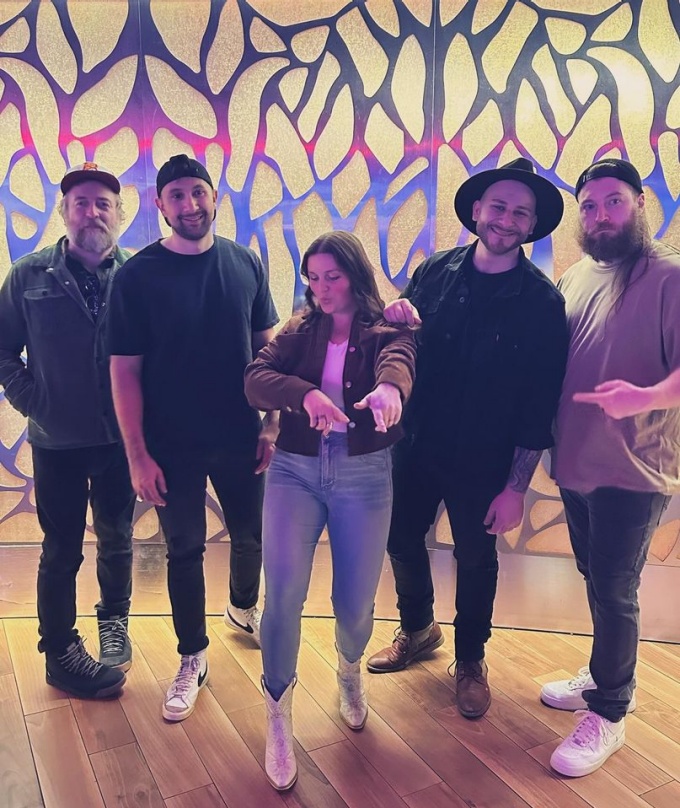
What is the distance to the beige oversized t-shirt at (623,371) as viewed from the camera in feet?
5.99

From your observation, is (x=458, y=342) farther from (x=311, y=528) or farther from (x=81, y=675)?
(x=81, y=675)

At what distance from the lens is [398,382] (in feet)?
5.49

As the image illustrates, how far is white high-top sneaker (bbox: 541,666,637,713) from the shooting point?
230 centimetres

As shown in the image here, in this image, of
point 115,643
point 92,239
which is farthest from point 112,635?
point 92,239

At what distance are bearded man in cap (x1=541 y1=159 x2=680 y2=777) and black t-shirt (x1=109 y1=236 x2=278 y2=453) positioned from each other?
1012mm

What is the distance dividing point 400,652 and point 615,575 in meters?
0.91

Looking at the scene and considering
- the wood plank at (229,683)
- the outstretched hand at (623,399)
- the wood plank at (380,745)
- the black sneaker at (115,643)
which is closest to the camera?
the outstretched hand at (623,399)

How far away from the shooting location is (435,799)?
73.0 inches

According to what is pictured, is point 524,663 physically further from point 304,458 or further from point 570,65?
point 570,65

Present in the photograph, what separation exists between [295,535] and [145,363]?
722 millimetres

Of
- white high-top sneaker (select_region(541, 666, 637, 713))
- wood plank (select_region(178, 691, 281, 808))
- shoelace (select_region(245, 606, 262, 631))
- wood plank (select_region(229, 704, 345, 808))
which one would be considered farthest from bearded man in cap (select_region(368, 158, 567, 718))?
shoelace (select_region(245, 606, 262, 631))

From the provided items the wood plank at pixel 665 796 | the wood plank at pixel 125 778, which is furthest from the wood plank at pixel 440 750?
the wood plank at pixel 125 778

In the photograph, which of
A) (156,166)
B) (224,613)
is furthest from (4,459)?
(156,166)

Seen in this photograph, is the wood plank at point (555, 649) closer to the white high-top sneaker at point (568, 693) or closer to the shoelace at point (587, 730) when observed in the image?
the white high-top sneaker at point (568, 693)
